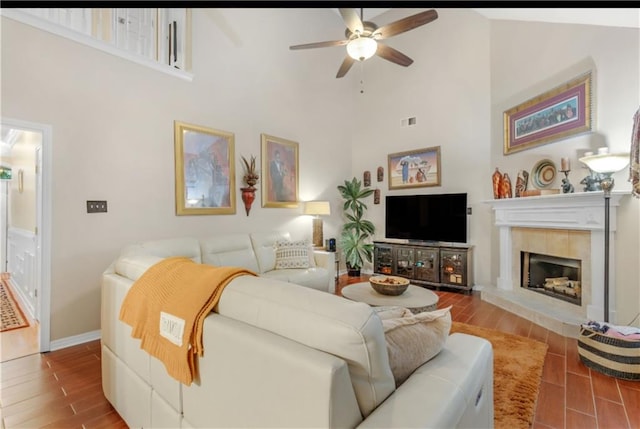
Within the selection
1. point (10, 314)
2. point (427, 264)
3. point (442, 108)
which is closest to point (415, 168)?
point (442, 108)

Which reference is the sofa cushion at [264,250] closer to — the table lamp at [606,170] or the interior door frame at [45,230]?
the interior door frame at [45,230]

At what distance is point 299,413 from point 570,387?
216 centimetres

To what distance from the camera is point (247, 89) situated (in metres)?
4.04

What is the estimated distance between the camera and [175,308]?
1.12 metres

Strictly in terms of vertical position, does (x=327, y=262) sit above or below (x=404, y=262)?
above

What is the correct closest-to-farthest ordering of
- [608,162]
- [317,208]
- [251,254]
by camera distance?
[608,162] → [251,254] → [317,208]

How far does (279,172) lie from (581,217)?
3579 millimetres

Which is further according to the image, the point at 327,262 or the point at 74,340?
the point at 327,262

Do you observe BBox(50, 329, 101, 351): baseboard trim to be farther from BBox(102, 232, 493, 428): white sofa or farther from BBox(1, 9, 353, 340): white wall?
BBox(102, 232, 493, 428): white sofa

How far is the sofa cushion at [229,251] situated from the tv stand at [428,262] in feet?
7.71

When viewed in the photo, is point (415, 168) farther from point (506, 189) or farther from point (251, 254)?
point (251, 254)

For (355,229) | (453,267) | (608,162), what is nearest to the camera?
(608,162)

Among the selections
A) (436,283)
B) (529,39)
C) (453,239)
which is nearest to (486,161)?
(453,239)

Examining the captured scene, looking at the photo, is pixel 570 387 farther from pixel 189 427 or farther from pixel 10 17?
pixel 10 17
